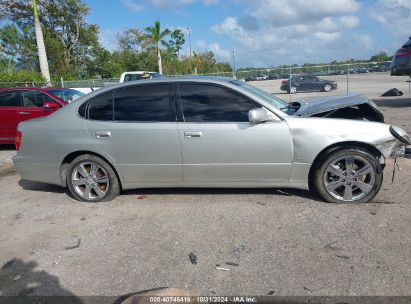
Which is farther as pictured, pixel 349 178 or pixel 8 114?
pixel 8 114

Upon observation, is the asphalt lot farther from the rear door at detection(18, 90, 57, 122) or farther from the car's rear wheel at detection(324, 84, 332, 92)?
the car's rear wheel at detection(324, 84, 332, 92)

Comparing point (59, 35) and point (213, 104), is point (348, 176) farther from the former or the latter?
point (59, 35)

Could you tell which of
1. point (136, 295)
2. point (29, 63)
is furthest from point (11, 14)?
point (136, 295)

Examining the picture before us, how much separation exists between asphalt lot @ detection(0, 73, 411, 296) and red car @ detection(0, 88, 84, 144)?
13.0 ft

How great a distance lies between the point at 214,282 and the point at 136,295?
65 centimetres

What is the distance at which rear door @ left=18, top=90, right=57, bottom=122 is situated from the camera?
8562mm

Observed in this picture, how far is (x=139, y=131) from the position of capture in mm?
4539

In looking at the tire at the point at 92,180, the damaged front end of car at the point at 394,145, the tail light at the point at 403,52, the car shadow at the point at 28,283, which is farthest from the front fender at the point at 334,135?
the tail light at the point at 403,52

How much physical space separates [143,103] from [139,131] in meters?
0.37

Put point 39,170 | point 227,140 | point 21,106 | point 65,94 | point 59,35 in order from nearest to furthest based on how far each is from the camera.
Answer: point 227,140 → point 39,170 → point 21,106 → point 65,94 → point 59,35

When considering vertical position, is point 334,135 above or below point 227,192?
above

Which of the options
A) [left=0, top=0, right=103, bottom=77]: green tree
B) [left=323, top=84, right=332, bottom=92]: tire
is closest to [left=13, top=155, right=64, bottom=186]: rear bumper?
[left=323, top=84, right=332, bottom=92]: tire

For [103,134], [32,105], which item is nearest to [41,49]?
[32,105]

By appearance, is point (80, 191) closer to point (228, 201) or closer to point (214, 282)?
point (228, 201)
